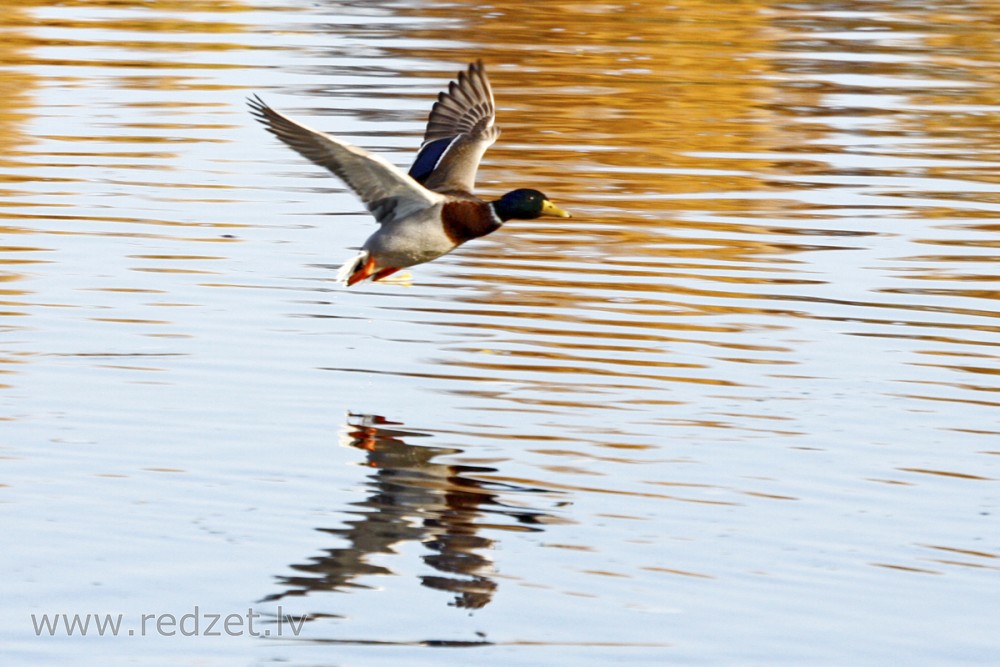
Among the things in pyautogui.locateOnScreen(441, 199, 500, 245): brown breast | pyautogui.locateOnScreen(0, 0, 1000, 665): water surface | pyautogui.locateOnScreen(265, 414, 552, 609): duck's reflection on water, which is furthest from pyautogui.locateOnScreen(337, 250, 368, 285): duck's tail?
pyautogui.locateOnScreen(265, 414, 552, 609): duck's reflection on water

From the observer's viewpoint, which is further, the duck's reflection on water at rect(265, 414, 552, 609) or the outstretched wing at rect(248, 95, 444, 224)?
the outstretched wing at rect(248, 95, 444, 224)

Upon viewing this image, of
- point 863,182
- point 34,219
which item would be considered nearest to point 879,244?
point 863,182

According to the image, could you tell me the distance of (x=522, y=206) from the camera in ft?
32.3

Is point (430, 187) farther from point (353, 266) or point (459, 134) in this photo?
point (353, 266)

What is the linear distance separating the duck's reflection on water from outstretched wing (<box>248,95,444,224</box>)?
141 cm

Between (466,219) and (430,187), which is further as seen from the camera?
(430,187)

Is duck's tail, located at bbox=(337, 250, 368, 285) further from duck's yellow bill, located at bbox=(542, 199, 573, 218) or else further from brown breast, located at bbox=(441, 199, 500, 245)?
duck's yellow bill, located at bbox=(542, 199, 573, 218)

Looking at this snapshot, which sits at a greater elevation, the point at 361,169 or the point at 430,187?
the point at 361,169

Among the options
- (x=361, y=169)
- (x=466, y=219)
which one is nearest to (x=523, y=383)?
(x=466, y=219)

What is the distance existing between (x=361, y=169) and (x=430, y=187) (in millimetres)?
1060

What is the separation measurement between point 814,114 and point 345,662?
40.3ft

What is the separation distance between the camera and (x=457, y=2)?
2466cm

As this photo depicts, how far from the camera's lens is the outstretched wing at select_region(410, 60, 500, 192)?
33.8ft

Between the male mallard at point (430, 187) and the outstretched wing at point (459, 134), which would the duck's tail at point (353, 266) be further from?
the outstretched wing at point (459, 134)
